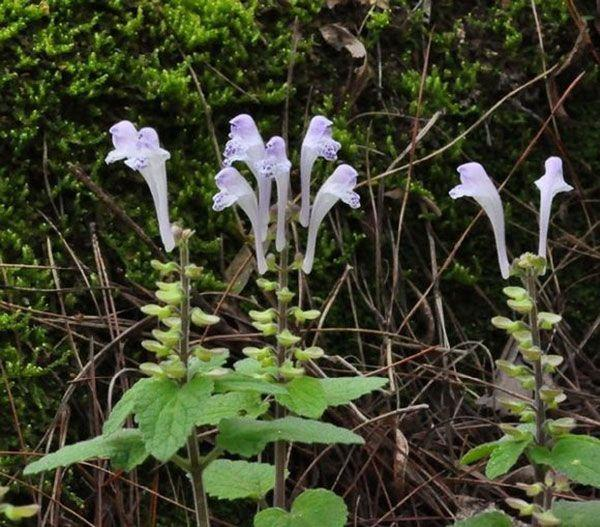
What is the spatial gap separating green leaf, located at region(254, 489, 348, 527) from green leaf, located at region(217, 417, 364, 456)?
0.17 m

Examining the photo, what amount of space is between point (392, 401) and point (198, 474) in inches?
46.0

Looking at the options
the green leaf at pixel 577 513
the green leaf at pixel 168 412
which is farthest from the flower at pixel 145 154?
the green leaf at pixel 577 513

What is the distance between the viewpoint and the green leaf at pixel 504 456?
1705mm

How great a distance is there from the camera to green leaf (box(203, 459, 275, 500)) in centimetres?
197

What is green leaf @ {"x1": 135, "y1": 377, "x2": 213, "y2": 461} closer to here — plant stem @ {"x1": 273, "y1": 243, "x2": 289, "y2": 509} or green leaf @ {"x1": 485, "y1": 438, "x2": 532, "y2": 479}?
plant stem @ {"x1": 273, "y1": 243, "x2": 289, "y2": 509}

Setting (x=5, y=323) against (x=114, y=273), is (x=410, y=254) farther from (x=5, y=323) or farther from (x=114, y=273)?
(x=5, y=323)

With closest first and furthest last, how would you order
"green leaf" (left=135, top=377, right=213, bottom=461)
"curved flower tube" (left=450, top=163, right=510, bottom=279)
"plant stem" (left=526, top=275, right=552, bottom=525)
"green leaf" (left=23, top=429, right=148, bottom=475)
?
"green leaf" (left=135, top=377, right=213, bottom=461)
"green leaf" (left=23, top=429, right=148, bottom=475)
"plant stem" (left=526, top=275, right=552, bottom=525)
"curved flower tube" (left=450, top=163, right=510, bottom=279)

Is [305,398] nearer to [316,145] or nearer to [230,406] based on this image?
[230,406]

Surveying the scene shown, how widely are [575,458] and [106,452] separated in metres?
0.79

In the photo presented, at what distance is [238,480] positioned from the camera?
2.02 meters

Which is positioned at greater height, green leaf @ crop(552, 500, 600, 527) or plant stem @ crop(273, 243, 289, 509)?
plant stem @ crop(273, 243, 289, 509)

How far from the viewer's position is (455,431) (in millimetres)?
2809

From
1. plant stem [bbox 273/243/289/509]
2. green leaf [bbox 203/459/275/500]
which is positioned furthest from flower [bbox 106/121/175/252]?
green leaf [bbox 203/459/275/500]

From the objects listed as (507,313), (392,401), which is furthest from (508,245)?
(392,401)
